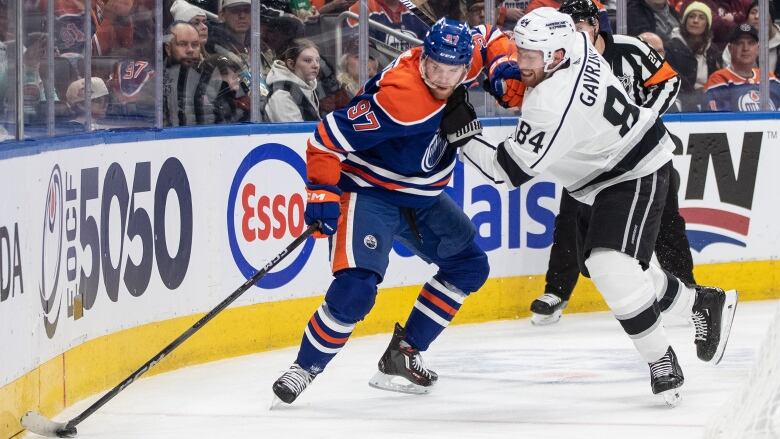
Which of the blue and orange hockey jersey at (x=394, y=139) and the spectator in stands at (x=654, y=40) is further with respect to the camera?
the spectator in stands at (x=654, y=40)

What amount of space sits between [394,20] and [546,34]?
230 centimetres

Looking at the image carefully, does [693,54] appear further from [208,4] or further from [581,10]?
[208,4]

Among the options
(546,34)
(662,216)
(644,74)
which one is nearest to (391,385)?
(546,34)

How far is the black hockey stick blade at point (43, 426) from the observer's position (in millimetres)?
4344

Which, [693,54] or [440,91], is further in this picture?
[693,54]

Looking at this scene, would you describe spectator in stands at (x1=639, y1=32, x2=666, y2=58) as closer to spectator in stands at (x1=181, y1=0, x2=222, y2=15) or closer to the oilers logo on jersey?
the oilers logo on jersey

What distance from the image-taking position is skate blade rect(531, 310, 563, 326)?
6.70 metres

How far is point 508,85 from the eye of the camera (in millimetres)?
4645

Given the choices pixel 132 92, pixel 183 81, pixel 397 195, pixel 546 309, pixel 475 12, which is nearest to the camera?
pixel 397 195

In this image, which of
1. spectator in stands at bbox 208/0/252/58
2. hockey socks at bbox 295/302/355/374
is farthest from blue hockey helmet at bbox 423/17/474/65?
spectator in stands at bbox 208/0/252/58

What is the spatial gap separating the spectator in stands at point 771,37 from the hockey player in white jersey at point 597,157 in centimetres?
288

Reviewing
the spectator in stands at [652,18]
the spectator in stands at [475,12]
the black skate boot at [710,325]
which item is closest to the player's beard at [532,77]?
the black skate boot at [710,325]

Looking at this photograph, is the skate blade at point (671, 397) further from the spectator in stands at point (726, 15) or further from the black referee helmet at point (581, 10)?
the spectator in stands at point (726, 15)

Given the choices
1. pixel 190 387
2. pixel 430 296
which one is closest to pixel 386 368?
pixel 430 296
